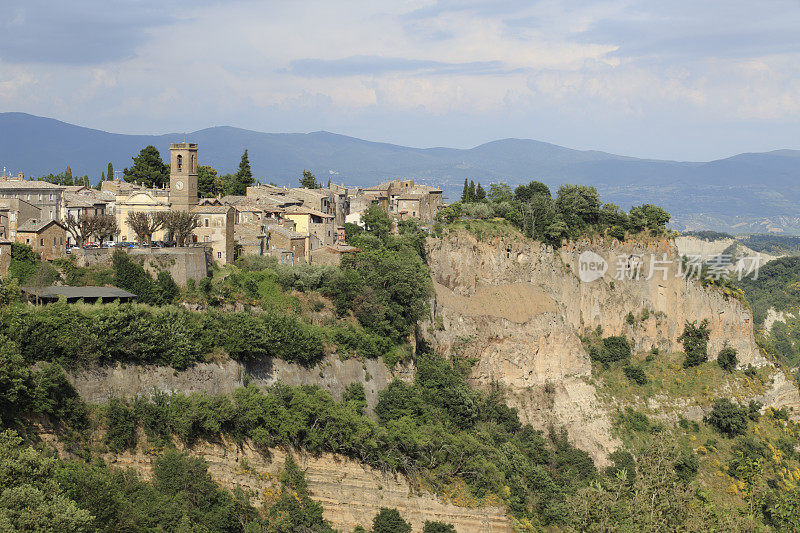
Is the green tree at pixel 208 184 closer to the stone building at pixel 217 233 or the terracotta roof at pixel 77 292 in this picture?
the stone building at pixel 217 233

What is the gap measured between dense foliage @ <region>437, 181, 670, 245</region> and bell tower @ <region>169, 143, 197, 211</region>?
24.1 m

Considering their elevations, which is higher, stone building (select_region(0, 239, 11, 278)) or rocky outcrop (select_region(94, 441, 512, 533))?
stone building (select_region(0, 239, 11, 278))

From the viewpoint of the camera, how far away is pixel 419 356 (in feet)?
191

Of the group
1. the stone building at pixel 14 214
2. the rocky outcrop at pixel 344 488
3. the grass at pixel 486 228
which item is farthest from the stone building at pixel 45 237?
the grass at pixel 486 228

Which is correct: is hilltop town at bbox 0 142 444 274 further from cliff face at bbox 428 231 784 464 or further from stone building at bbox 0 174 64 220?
cliff face at bbox 428 231 784 464

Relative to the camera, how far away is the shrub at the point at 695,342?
76.4 meters

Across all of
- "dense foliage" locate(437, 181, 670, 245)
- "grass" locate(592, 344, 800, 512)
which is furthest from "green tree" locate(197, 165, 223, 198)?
"grass" locate(592, 344, 800, 512)

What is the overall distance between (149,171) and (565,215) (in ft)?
115

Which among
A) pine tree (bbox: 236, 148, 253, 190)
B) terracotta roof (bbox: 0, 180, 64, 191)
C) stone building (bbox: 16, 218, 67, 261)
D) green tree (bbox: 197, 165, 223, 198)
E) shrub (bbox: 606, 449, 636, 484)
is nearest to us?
stone building (bbox: 16, 218, 67, 261)

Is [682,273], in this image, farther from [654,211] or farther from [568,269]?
[568,269]

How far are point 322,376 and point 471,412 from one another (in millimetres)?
11418

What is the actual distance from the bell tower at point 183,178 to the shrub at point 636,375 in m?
37.4

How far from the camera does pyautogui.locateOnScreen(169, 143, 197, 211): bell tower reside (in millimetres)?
55856

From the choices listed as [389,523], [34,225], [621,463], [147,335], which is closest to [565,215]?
[621,463]
